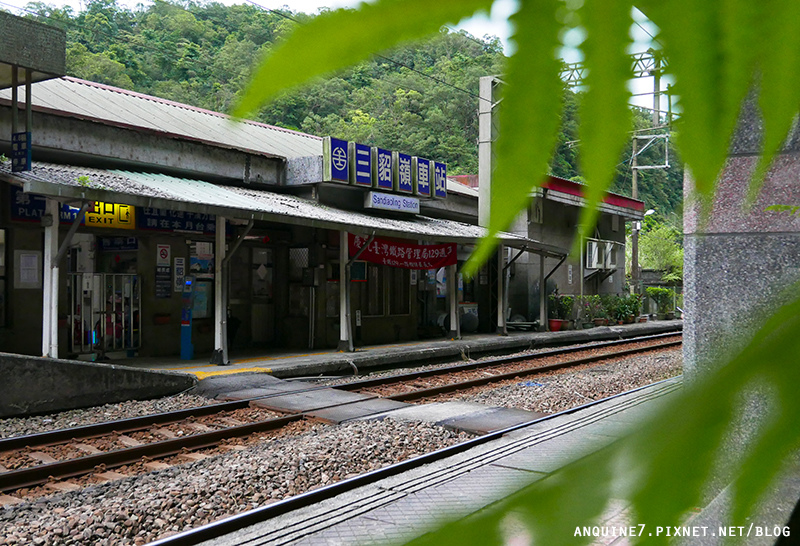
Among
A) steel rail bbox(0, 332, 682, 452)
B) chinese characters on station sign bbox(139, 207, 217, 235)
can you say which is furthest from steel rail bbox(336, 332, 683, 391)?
chinese characters on station sign bbox(139, 207, 217, 235)

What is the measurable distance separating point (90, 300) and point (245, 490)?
7636 mm

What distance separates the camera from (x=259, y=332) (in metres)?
14.8

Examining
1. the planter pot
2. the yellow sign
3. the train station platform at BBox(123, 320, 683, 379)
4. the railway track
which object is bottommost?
the railway track

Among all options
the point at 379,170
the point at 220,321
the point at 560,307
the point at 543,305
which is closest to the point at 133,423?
the point at 220,321

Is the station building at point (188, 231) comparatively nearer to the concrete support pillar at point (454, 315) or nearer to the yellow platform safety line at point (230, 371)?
the concrete support pillar at point (454, 315)

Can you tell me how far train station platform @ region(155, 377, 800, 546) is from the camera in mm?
227

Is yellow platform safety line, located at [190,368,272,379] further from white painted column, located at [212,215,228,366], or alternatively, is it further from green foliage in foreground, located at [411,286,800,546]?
green foliage in foreground, located at [411,286,800,546]

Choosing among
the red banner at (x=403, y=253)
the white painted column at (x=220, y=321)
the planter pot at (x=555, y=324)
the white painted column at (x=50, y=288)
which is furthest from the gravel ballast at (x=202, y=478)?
the planter pot at (x=555, y=324)

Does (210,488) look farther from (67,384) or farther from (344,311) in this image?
(344,311)

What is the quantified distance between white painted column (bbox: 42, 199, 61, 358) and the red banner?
576cm

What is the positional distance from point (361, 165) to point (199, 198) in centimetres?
442

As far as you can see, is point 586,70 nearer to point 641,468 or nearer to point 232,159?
point 641,468

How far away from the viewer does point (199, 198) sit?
33.6 feet

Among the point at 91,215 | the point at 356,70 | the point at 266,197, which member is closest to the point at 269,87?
the point at 356,70
